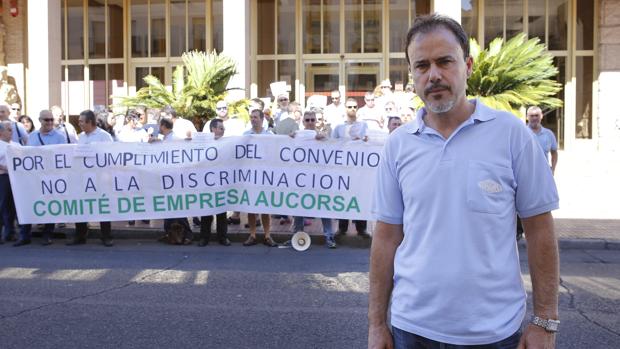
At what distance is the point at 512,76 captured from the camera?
42.3 feet

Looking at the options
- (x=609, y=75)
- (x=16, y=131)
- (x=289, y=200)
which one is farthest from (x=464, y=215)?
(x=609, y=75)

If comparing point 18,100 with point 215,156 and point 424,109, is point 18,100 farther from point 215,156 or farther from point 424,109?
point 424,109

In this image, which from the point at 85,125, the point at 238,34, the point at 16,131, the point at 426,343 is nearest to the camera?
the point at 426,343

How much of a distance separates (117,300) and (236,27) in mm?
12409

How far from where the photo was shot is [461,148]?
2.39 meters

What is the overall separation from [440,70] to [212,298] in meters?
4.96

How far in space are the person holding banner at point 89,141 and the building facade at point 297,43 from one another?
8.20 metres

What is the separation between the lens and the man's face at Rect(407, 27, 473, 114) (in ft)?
7.99

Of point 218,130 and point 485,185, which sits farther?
point 218,130

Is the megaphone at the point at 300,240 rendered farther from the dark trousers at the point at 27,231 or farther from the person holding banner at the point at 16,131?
the person holding banner at the point at 16,131

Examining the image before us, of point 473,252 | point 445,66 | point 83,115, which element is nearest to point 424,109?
point 445,66

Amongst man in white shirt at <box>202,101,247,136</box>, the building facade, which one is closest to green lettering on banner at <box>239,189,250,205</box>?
man in white shirt at <box>202,101,247,136</box>

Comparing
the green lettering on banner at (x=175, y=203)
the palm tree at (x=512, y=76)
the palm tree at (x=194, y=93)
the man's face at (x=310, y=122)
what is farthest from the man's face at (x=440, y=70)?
the palm tree at (x=194, y=93)

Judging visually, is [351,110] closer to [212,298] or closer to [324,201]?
[324,201]
